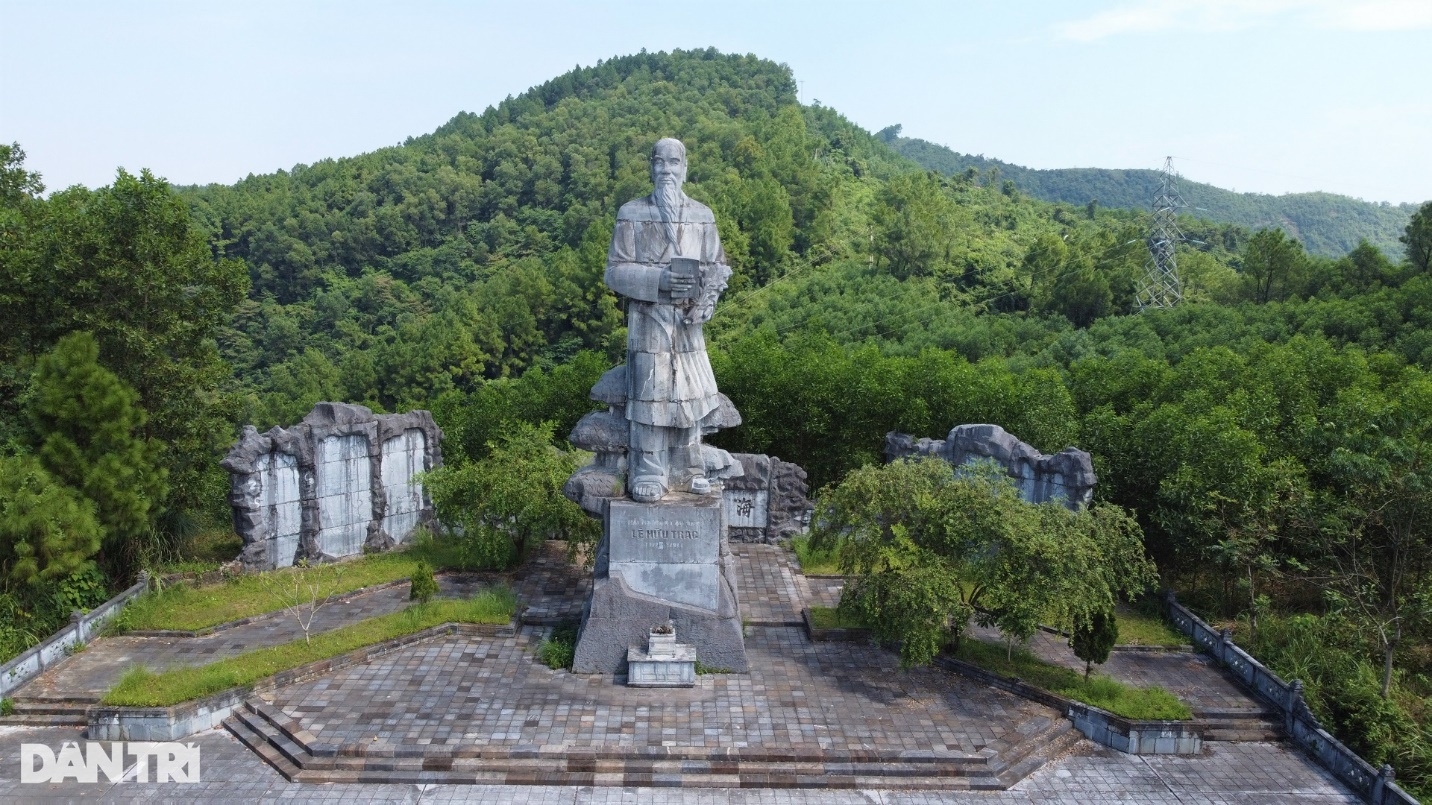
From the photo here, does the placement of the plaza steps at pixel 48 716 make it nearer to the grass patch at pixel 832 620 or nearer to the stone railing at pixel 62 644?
the stone railing at pixel 62 644

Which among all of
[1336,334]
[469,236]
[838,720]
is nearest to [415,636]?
[838,720]

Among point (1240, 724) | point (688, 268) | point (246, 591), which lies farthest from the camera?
point (246, 591)

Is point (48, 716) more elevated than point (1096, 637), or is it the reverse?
point (1096, 637)

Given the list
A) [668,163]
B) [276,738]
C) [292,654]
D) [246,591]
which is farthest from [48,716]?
[668,163]

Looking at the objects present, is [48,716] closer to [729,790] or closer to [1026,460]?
[729,790]

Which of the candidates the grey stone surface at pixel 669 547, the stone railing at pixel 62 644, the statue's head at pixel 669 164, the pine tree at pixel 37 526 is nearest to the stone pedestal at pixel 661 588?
the grey stone surface at pixel 669 547

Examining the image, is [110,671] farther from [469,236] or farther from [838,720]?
[469,236]

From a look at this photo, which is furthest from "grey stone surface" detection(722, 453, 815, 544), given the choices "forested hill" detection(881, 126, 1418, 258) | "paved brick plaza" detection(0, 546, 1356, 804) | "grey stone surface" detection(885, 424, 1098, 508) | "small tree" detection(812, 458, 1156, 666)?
"forested hill" detection(881, 126, 1418, 258)
